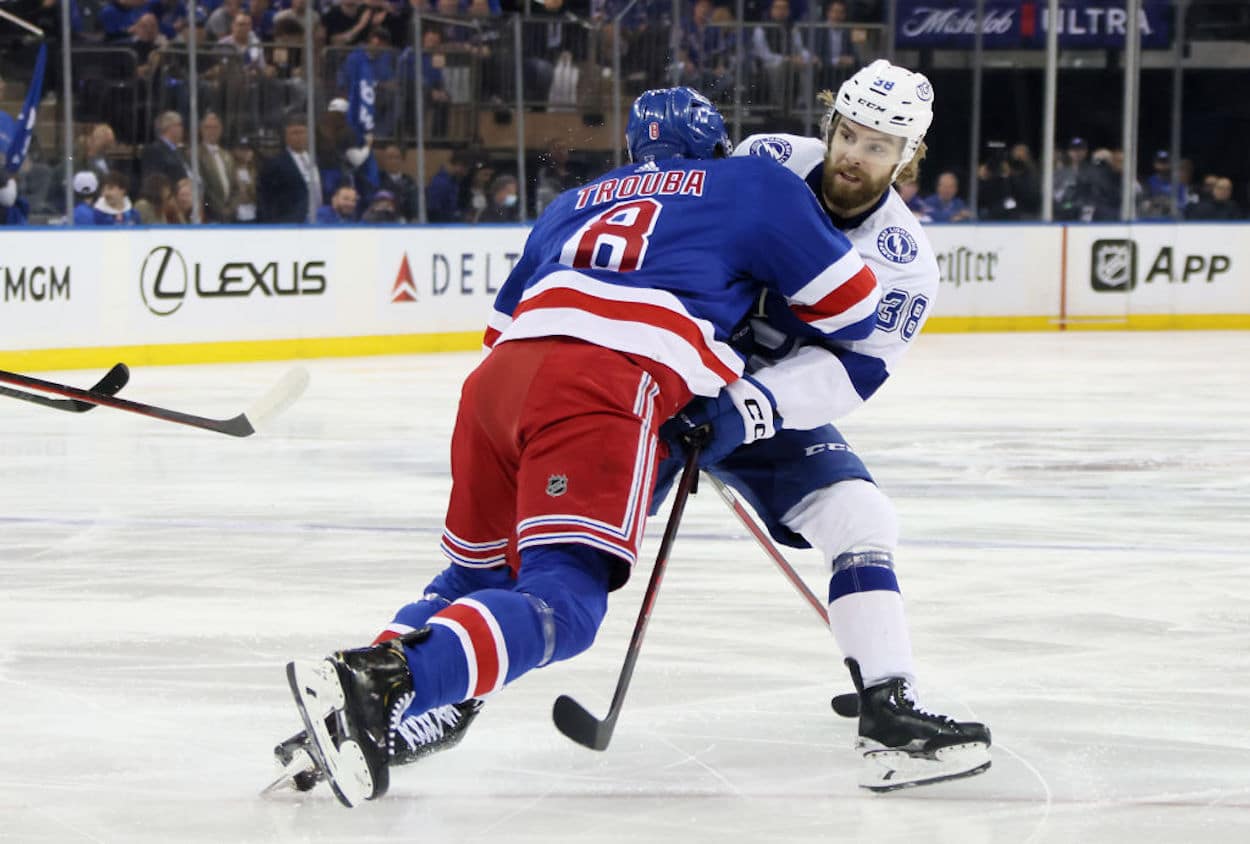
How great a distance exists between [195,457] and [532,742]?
369cm

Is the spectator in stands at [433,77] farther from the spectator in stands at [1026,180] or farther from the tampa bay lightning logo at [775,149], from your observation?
the tampa bay lightning logo at [775,149]

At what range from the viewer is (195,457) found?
6309mm

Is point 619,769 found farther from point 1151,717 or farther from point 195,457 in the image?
point 195,457

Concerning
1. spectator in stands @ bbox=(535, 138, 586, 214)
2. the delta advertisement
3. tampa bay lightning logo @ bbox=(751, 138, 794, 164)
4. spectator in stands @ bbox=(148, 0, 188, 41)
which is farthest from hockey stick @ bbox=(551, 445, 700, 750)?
spectator in stands @ bbox=(535, 138, 586, 214)

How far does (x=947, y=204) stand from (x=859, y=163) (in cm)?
1101

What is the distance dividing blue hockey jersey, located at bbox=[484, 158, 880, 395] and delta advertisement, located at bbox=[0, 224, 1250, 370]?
7.22 m

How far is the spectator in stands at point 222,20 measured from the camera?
1056 cm

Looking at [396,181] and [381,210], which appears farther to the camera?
[396,181]

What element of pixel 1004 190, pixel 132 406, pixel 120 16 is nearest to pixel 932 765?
pixel 132 406

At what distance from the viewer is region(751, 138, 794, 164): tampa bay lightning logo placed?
9.50ft

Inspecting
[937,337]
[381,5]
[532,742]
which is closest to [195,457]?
[532,742]

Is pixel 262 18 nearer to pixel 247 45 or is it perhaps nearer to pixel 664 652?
pixel 247 45

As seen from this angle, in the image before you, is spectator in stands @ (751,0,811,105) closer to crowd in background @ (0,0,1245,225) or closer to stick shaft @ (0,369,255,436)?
crowd in background @ (0,0,1245,225)

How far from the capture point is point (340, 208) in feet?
35.9
